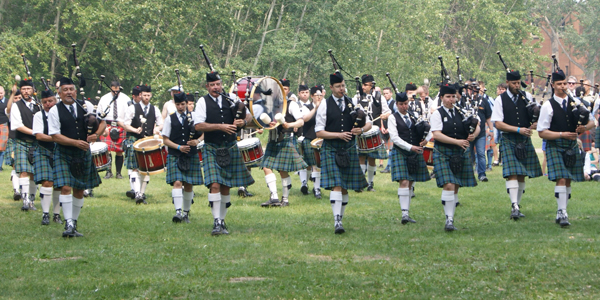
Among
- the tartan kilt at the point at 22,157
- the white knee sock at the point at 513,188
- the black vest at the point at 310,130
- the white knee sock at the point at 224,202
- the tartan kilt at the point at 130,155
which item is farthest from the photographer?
the black vest at the point at 310,130

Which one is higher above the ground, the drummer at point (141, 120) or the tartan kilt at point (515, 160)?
the drummer at point (141, 120)

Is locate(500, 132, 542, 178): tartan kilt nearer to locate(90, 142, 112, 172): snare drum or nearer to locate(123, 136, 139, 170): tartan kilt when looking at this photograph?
locate(123, 136, 139, 170): tartan kilt

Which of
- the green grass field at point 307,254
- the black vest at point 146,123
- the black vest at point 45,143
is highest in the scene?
the black vest at point 146,123

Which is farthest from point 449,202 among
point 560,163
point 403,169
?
point 560,163

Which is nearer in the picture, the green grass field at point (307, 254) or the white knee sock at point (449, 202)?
the green grass field at point (307, 254)

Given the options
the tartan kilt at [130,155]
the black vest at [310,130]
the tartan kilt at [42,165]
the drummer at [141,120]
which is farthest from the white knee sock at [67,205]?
the black vest at [310,130]

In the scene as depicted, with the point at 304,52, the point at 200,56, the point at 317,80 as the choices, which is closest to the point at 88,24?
the point at 200,56

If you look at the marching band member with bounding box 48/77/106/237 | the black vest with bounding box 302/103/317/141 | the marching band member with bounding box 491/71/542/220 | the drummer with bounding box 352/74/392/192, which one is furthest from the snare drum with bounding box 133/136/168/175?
the marching band member with bounding box 491/71/542/220

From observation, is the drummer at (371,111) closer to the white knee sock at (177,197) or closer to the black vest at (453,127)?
the black vest at (453,127)

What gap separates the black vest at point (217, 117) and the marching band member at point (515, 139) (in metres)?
3.25

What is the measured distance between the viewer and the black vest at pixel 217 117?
7820 millimetres

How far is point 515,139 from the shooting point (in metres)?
8.46

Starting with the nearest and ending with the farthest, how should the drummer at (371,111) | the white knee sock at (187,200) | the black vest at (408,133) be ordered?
the white knee sock at (187,200), the black vest at (408,133), the drummer at (371,111)

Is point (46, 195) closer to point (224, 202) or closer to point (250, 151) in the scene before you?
point (224, 202)
